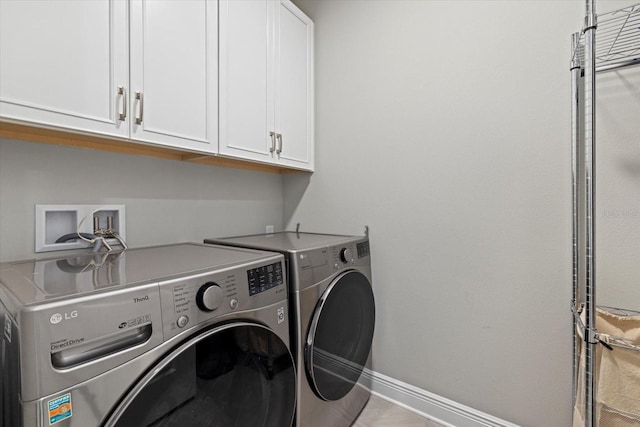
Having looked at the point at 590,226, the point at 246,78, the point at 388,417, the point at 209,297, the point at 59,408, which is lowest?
the point at 388,417

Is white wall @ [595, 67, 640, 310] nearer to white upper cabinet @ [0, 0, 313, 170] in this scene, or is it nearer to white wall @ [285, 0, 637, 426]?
white wall @ [285, 0, 637, 426]

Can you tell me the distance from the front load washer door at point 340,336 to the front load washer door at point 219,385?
17 centimetres

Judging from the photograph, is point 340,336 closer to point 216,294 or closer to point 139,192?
point 216,294

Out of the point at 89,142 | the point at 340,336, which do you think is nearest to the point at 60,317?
the point at 89,142

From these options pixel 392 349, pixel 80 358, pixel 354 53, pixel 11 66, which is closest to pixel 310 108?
pixel 354 53

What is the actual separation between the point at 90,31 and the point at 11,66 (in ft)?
0.83

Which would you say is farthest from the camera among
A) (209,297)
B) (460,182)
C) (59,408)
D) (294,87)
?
(294,87)

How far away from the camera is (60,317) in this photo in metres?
0.57

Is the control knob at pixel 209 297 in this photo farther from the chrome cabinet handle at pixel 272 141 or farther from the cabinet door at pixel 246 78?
the chrome cabinet handle at pixel 272 141

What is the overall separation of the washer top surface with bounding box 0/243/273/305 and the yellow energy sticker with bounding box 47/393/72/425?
7.3 inches

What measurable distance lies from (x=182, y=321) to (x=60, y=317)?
0.78ft

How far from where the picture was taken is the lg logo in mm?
561

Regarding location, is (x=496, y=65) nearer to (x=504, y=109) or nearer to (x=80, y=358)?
(x=504, y=109)

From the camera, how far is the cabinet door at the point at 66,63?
820 millimetres
